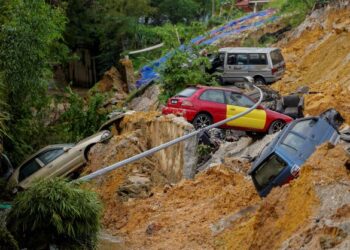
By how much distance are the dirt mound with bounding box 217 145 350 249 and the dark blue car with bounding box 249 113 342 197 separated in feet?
4.62

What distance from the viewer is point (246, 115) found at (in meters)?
20.2

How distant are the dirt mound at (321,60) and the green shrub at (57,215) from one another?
30.4 ft

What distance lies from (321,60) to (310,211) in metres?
21.0

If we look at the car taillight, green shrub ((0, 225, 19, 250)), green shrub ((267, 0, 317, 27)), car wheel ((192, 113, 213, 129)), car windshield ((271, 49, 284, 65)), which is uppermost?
green shrub ((0, 225, 19, 250))

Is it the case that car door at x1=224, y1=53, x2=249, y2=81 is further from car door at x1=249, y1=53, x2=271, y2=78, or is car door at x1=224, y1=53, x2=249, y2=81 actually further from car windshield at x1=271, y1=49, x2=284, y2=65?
car windshield at x1=271, y1=49, x2=284, y2=65

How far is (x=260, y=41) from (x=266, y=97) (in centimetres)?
1451

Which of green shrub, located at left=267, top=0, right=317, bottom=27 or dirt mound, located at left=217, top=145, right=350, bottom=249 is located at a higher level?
dirt mound, located at left=217, top=145, right=350, bottom=249

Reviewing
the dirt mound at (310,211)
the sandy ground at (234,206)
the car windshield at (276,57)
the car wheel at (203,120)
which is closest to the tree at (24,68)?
the sandy ground at (234,206)

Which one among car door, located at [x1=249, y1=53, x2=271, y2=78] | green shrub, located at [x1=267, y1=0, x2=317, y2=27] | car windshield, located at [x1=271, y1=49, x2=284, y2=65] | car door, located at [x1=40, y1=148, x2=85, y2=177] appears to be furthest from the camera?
green shrub, located at [x1=267, y1=0, x2=317, y2=27]

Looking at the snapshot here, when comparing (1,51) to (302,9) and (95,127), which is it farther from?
(302,9)

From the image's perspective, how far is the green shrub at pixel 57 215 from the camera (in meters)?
11.6

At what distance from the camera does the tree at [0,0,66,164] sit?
20.0 m

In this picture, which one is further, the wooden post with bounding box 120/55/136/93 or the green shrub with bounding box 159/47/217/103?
the wooden post with bounding box 120/55/136/93

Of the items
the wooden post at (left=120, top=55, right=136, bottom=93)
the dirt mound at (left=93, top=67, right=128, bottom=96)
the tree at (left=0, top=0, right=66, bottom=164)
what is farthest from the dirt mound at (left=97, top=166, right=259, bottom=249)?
the dirt mound at (left=93, top=67, right=128, bottom=96)
